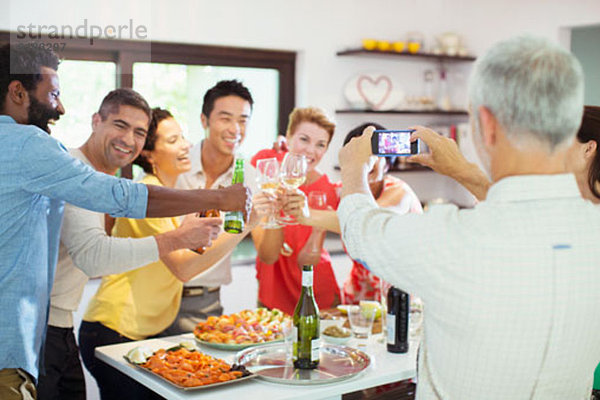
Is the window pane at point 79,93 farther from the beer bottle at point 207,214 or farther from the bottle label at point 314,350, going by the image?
the bottle label at point 314,350

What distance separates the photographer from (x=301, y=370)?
2.03 metres

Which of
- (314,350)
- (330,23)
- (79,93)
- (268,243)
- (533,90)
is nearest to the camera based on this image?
(533,90)

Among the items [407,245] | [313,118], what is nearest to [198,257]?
[313,118]

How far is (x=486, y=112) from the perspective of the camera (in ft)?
3.69

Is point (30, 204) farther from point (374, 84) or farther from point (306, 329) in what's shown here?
point (374, 84)

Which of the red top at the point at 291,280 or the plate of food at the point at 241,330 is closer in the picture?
the plate of food at the point at 241,330

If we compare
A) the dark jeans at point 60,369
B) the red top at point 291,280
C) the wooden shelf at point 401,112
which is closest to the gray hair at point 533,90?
the dark jeans at point 60,369

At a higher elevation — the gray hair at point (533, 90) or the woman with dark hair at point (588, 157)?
the gray hair at point (533, 90)

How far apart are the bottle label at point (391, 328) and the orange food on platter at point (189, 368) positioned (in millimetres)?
554

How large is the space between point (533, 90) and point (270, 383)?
120 cm

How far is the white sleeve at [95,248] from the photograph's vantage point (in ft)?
7.07

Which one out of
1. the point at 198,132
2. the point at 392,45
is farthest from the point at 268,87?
the point at 392,45

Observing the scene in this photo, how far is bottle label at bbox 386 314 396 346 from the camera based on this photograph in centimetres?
Result: 222

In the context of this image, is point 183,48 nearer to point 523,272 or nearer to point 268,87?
point 268,87
